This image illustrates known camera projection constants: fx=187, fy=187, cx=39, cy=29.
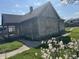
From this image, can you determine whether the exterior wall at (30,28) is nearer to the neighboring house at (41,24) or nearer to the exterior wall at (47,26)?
the neighboring house at (41,24)

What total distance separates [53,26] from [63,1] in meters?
14.7

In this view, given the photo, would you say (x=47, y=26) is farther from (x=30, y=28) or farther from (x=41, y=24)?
(x=30, y=28)

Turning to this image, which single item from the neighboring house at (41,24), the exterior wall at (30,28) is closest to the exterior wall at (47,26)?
the neighboring house at (41,24)

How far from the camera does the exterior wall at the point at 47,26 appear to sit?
27.8 metres

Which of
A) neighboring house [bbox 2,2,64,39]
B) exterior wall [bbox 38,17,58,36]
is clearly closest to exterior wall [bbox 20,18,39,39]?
neighboring house [bbox 2,2,64,39]

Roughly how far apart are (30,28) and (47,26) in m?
2.73

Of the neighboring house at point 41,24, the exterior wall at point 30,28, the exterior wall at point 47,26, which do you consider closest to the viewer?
the neighboring house at point 41,24

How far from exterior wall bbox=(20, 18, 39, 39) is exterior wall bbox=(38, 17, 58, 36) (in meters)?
0.75

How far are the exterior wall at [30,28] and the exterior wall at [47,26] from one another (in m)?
0.75

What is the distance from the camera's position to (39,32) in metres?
27.2

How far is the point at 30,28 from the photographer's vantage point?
97.5 ft

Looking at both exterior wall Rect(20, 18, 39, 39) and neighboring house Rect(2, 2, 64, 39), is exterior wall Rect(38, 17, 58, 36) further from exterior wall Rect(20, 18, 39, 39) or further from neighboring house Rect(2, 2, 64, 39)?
exterior wall Rect(20, 18, 39, 39)

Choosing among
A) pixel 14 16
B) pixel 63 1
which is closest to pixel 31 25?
pixel 14 16

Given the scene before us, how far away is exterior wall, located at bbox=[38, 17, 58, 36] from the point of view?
27837 millimetres
